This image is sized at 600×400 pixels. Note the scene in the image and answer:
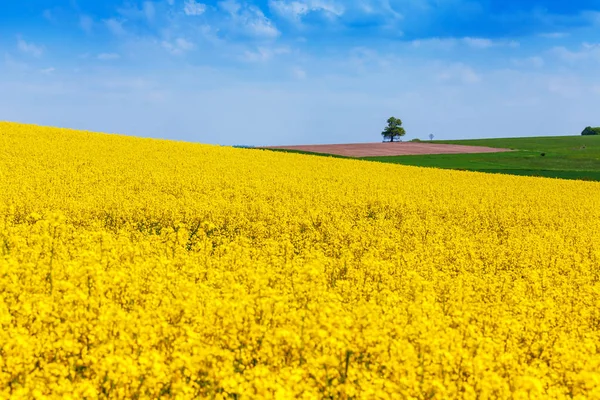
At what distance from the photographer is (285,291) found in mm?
8227

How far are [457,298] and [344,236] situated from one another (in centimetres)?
521

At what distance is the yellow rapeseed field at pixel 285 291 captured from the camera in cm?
567

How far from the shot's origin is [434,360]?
6.23 meters

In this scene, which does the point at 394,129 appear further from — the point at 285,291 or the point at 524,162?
the point at 285,291

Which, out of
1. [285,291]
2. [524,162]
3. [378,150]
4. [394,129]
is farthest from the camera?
[394,129]

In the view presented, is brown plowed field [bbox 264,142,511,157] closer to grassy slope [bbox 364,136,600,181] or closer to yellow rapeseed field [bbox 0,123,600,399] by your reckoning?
grassy slope [bbox 364,136,600,181]

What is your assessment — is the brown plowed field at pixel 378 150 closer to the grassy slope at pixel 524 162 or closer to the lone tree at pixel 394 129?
the grassy slope at pixel 524 162

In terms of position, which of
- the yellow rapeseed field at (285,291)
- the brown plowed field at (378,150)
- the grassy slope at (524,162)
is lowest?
the yellow rapeseed field at (285,291)

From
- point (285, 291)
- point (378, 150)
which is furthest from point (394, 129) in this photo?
point (285, 291)

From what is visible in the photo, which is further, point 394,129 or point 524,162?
point 394,129

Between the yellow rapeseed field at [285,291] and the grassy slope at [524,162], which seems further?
the grassy slope at [524,162]

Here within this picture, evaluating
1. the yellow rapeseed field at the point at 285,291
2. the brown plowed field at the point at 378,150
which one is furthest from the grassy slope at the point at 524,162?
the yellow rapeseed field at the point at 285,291

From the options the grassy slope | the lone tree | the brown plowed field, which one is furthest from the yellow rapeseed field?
the lone tree

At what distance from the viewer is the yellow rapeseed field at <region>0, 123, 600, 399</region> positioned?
5672 mm
